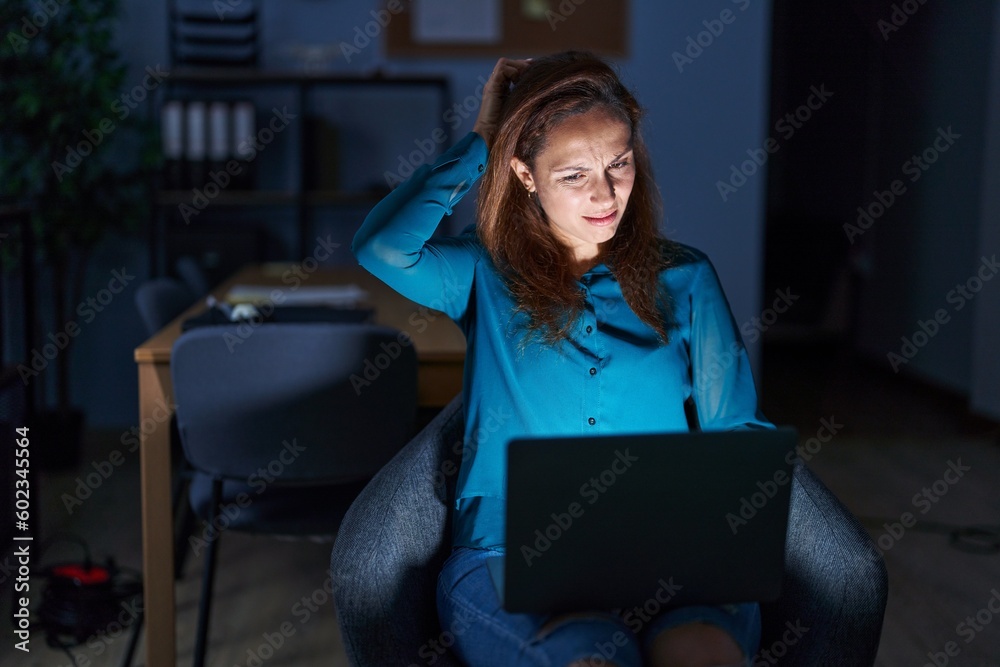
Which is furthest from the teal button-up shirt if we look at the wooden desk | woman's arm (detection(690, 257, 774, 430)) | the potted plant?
the potted plant

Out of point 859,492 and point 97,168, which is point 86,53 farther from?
point 859,492

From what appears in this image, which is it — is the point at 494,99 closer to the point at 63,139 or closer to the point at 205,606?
the point at 205,606

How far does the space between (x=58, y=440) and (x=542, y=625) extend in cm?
291

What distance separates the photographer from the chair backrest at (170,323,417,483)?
183cm

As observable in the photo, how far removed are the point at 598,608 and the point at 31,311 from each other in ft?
7.13

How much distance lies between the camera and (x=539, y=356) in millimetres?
1449

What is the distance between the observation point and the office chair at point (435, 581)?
4.39 ft

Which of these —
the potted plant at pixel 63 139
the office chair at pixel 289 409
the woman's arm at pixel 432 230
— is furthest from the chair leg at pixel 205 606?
the potted plant at pixel 63 139

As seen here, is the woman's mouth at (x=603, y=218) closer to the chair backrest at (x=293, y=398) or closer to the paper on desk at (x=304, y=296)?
the chair backrest at (x=293, y=398)

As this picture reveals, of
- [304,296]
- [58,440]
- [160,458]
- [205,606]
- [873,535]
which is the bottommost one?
[58,440]

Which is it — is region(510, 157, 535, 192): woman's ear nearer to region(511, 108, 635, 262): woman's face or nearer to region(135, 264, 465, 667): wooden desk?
region(511, 108, 635, 262): woman's face

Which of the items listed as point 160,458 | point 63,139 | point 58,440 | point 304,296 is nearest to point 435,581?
point 160,458

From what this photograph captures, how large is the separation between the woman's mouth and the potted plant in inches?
98.0

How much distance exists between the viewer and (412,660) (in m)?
1.35
